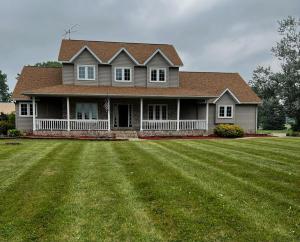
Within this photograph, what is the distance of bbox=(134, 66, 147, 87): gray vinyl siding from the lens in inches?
1023

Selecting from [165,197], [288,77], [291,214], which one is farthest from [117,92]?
[288,77]

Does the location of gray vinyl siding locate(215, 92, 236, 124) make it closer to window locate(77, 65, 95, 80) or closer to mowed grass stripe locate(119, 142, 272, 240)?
window locate(77, 65, 95, 80)

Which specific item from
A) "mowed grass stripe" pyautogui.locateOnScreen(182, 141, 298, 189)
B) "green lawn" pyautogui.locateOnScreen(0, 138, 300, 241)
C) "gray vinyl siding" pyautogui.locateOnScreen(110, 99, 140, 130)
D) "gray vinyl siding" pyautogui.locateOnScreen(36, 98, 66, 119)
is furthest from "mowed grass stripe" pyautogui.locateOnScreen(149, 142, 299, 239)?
"gray vinyl siding" pyautogui.locateOnScreen(36, 98, 66, 119)

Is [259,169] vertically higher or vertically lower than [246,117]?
lower

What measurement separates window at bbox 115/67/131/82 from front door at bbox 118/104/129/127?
2.43 metres

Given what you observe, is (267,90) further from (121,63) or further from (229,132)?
(121,63)

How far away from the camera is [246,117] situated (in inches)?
1098

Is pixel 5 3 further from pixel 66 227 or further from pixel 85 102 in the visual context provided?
pixel 66 227

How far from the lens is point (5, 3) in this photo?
17500 mm

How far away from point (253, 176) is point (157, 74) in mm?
19343

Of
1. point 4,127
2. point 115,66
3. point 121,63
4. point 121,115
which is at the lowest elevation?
point 4,127

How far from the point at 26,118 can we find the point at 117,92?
8.35 m

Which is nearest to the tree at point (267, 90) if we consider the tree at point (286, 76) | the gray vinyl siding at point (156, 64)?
the tree at point (286, 76)

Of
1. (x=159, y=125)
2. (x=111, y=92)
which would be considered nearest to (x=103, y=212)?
(x=111, y=92)
